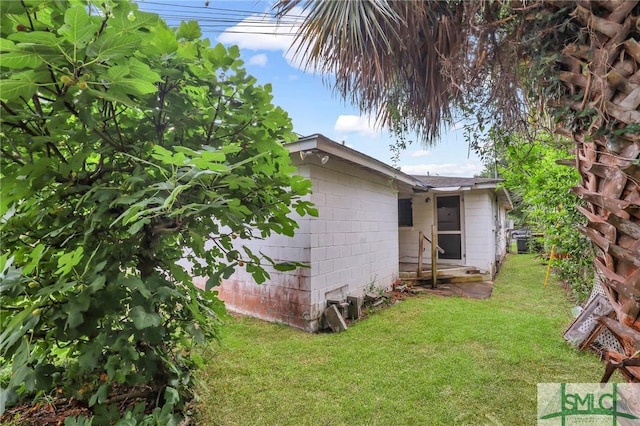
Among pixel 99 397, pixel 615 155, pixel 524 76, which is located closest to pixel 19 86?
pixel 99 397

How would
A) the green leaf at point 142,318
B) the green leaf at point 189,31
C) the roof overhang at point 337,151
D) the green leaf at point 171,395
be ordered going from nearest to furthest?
the green leaf at point 142,318 < the green leaf at point 189,31 < the green leaf at point 171,395 < the roof overhang at point 337,151

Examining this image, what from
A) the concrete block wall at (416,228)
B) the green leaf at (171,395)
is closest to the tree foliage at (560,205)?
the concrete block wall at (416,228)

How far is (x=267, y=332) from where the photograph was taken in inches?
177

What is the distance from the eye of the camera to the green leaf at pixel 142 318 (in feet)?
4.58

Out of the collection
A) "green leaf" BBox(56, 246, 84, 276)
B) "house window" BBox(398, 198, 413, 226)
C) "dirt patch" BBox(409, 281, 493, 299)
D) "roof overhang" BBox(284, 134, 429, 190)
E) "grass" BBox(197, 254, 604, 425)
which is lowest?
"grass" BBox(197, 254, 604, 425)

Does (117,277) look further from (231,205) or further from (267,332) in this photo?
(267,332)

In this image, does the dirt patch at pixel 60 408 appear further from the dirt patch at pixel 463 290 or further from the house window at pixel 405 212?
the house window at pixel 405 212

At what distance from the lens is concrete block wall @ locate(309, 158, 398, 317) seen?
15.8ft

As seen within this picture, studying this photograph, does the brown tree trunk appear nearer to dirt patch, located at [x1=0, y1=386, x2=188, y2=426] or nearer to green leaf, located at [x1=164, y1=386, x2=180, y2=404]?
green leaf, located at [x1=164, y1=386, x2=180, y2=404]

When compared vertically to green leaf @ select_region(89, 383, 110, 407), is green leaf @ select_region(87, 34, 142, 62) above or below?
above

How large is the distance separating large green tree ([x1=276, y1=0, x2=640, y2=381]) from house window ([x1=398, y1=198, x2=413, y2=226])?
6.65 m

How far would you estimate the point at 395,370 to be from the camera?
326 cm

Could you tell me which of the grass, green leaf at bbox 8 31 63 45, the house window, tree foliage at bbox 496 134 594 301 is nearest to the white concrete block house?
the grass

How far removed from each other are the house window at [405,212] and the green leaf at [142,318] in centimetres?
947
